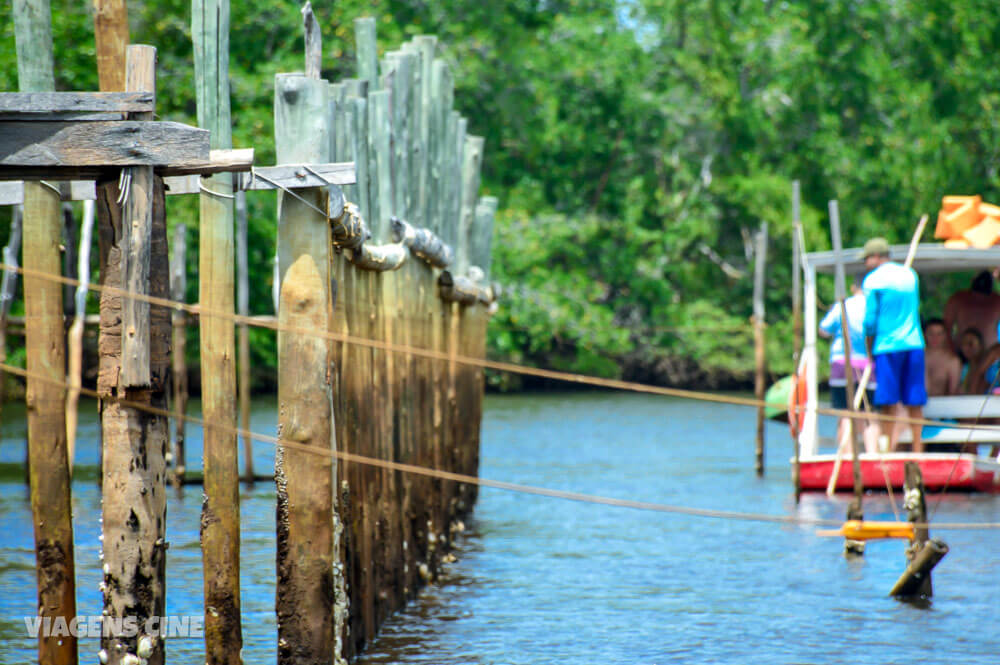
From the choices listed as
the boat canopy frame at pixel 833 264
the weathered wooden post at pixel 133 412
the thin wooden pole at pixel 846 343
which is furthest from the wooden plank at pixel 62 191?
the boat canopy frame at pixel 833 264

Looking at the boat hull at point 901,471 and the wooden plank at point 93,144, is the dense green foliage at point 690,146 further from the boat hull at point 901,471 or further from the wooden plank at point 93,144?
the wooden plank at point 93,144

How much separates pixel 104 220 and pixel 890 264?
9.79 m

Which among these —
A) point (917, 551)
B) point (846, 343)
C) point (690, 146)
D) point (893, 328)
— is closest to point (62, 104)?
point (917, 551)

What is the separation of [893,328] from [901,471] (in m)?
1.61

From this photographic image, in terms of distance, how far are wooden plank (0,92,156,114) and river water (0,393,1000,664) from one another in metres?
3.74

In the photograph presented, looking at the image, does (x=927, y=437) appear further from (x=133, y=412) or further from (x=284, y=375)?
(x=133, y=412)

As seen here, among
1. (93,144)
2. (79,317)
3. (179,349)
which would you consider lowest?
(179,349)

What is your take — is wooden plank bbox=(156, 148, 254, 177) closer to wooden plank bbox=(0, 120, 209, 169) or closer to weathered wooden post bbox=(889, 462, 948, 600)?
wooden plank bbox=(0, 120, 209, 169)

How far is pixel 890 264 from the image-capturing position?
46.5 ft

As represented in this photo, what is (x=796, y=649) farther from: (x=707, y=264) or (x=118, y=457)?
(x=707, y=264)

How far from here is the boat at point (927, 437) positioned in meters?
14.6

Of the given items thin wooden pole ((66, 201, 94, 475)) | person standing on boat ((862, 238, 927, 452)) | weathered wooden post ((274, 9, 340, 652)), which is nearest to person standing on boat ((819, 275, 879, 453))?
person standing on boat ((862, 238, 927, 452))

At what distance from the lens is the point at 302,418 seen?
6.82 metres

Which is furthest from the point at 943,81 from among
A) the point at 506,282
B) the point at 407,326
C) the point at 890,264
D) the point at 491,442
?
the point at 407,326
